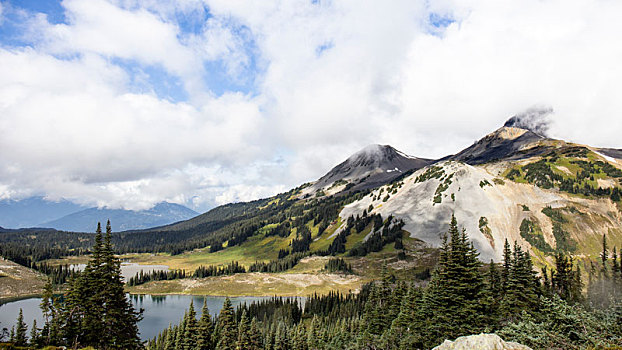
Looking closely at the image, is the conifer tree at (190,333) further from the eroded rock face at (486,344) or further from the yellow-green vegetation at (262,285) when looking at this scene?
the yellow-green vegetation at (262,285)

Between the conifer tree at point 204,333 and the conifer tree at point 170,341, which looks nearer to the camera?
the conifer tree at point 204,333

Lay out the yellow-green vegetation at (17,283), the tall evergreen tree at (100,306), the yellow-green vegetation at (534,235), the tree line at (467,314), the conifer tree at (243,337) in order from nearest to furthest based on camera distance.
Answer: the tree line at (467,314) → the tall evergreen tree at (100,306) → the conifer tree at (243,337) → the yellow-green vegetation at (534,235) → the yellow-green vegetation at (17,283)

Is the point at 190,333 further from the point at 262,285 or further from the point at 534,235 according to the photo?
the point at 534,235

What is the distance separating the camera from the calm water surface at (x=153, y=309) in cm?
12500

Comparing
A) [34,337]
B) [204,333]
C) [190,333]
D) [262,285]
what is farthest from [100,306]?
[262,285]

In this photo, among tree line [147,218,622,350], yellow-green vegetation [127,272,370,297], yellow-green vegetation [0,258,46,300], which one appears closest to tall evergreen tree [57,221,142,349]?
tree line [147,218,622,350]

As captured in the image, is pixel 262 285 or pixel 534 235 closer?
pixel 534 235

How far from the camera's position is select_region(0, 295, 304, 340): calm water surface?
410 feet

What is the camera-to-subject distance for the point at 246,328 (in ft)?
204

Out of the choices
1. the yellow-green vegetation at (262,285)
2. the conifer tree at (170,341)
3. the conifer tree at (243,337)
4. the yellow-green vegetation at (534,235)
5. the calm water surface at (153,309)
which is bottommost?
the calm water surface at (153,309)

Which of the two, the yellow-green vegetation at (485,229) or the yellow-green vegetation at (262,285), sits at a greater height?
the yellow-green vegetation at (485,229)

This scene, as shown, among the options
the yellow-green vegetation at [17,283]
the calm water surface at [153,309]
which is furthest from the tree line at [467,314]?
the yellow-green vegetation at [17,283]

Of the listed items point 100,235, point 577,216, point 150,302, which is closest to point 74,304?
point 100,235

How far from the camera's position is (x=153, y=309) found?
157m
